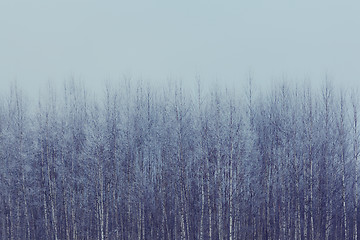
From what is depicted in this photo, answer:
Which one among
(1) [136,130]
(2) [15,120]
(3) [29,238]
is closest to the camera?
(3) [29,238]

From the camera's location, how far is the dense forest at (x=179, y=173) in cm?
1861

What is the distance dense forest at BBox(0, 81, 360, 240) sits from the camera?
61.1 ft

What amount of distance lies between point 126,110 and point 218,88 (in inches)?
186

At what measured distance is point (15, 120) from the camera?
2270cm

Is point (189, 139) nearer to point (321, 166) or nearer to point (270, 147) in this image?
point (270, 147)

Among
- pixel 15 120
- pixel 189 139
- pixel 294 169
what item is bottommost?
pixel 294 169

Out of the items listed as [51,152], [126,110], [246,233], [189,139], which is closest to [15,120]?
[51,152]

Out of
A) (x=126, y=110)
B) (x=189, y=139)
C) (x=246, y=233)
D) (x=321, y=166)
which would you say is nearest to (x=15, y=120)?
(x=126, y=110)

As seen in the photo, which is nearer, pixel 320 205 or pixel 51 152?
pixel 320 205

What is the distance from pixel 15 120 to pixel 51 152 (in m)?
2.82

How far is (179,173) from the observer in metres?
19.8

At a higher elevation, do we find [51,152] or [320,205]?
[51,152]

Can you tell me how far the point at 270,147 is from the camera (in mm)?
21781

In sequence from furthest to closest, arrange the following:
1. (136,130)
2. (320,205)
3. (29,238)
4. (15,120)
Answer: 1. (15,120)
2. (136,130)
3. (29,238)
4. (320,205)
